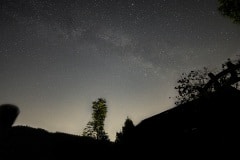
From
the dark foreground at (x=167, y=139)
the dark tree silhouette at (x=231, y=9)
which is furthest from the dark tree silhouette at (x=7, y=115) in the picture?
the dark tree silhouette at (x=231, y=9)

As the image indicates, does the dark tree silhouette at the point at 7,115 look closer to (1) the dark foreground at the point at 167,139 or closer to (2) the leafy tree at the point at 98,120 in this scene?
(1) the dark foreground at the point at 167,139

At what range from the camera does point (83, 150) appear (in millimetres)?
10477

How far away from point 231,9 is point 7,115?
2076 cm

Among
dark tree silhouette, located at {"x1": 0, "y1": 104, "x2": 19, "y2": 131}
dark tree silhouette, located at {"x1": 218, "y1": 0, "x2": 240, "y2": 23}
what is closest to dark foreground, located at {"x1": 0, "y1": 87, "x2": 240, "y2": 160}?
dark tree silhouette, located at {"x1": 0, "y1": 104, "x2": 19, "y2": 131}

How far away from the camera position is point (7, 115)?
8648 millimetres

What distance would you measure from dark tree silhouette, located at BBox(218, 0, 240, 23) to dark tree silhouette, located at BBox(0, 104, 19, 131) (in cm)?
2035

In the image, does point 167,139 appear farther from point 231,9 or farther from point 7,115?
point 231,9

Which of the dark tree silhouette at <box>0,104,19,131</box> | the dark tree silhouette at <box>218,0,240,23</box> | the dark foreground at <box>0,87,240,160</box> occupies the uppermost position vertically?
the dark tree silhouette at <box>218,0,240,23</box>

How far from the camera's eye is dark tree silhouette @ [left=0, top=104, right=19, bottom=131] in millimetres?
8555

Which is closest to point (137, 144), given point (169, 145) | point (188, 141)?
point (169, 145)

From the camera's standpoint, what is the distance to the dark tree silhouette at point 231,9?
2074 cm

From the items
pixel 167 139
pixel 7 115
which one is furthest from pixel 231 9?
pixel 7 115

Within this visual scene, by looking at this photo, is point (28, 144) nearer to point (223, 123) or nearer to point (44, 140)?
point (44, 140)

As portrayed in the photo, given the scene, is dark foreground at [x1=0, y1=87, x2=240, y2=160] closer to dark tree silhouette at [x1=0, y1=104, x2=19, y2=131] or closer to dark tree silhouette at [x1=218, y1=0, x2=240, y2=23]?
dark tree silhouette at [x1=0, y1=104, x2=19, y2=131]
